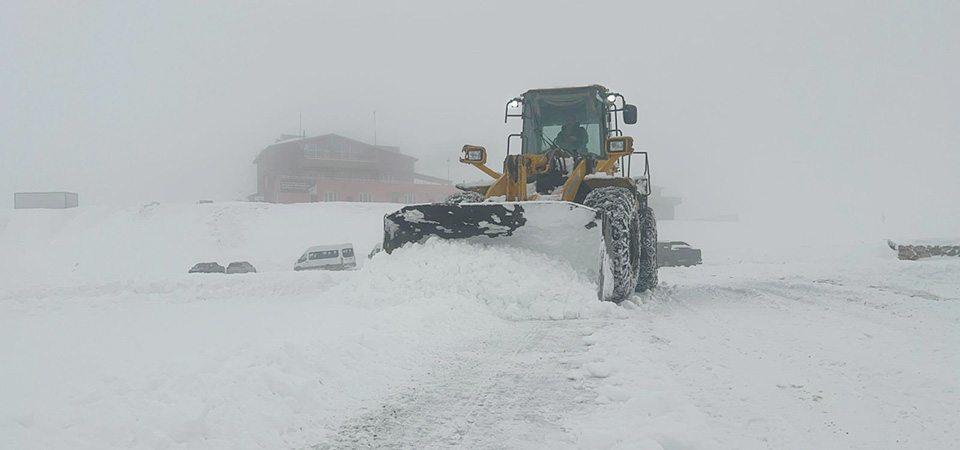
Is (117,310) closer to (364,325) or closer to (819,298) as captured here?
(364,325)

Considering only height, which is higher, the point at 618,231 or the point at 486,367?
the point at 618,231

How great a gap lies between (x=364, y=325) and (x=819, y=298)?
603cm

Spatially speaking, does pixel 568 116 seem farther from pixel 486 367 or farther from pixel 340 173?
pixel 340 173

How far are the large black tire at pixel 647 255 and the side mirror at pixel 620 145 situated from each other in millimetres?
1451

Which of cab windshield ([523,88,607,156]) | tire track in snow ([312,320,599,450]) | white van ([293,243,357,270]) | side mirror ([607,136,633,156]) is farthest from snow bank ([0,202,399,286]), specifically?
tire track in snow ([312,320,599,450])

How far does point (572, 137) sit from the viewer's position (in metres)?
9.54

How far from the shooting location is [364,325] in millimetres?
5371

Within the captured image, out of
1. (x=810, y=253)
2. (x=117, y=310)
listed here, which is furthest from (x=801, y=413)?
(x=810, y=253)

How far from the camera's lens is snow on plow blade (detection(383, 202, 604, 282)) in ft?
24.0

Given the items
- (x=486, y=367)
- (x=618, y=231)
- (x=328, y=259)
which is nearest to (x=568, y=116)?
(x=618, y=231)

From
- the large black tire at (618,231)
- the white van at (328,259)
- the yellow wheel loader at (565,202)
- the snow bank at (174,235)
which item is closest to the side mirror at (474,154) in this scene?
the yellow wheel loader at (565,202)

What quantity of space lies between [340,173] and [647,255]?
41487 millimetres

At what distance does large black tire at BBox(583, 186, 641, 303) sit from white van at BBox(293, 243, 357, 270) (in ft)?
53.4

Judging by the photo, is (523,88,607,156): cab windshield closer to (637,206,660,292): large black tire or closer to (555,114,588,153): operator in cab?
(555,114,588,153): operator in cab
